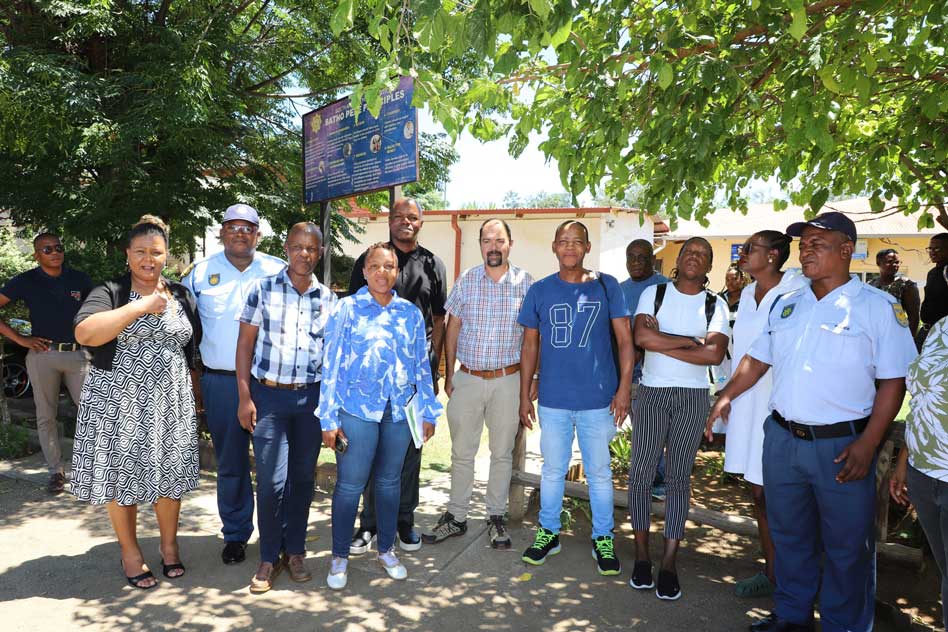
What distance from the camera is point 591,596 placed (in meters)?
3.90

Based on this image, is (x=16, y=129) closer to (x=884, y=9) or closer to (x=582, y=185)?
(x=582, y=185)

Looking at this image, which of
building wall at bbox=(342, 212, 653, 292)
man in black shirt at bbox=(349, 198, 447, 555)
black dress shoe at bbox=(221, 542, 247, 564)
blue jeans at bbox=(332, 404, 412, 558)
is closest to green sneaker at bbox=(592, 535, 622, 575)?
man in black shirt at bbox=(349, 198, 447, 555)

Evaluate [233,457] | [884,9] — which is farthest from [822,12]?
[233,457]

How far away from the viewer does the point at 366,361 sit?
12.7 ft

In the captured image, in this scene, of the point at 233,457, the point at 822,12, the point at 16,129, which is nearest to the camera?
the point at 822,12

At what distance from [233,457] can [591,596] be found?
2.46m

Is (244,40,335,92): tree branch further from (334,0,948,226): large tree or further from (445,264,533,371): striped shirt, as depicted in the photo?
(445,264,533,371): striped shirt

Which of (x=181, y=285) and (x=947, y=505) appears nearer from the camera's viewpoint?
(x=947, y=505)

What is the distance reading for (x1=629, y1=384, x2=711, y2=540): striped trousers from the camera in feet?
13.1

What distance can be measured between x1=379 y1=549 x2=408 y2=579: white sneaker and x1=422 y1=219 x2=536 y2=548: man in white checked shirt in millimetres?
489

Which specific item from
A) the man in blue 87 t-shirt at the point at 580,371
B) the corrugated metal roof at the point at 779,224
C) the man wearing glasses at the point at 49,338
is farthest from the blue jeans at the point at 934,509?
the corrugated metal roof at the point at 779,224

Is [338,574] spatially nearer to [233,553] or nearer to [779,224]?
[233,553]

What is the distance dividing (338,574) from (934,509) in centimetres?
314

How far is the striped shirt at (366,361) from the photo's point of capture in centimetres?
381
